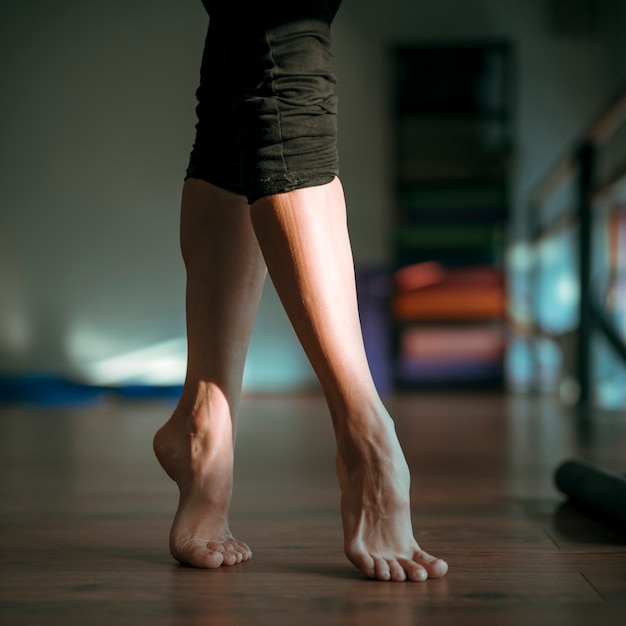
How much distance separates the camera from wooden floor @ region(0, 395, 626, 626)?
2.01 ft

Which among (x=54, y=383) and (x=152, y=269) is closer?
(x=54, y=383)

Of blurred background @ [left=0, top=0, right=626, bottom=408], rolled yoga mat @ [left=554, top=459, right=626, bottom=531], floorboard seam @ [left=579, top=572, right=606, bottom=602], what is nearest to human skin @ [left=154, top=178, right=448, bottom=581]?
floorboard seam @ [left=579, top=572, right=606, bottom=602]

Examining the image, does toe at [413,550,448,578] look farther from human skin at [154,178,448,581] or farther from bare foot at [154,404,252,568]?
bare foot at [154,404,252,568]

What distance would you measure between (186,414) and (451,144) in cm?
391

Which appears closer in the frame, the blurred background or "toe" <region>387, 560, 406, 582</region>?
"toe" <region>387, 560, 406, 582</region>

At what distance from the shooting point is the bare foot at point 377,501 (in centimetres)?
72

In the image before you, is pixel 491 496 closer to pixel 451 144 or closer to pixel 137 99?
pixel 451 144

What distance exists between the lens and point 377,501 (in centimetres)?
73

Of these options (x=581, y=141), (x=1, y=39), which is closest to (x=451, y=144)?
(x=581, y=141)

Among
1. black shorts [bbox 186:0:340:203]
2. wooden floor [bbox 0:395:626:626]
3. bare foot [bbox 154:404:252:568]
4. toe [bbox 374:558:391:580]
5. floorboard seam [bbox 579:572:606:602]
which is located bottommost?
wooden floor [bbox 0:395:626:626]

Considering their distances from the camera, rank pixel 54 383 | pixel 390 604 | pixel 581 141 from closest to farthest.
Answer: pixel 390 604 < pixel 581 141 < pixel 54 383

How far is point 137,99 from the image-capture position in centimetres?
473

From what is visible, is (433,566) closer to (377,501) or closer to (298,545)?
(377,501)

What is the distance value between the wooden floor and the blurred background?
2649mm
